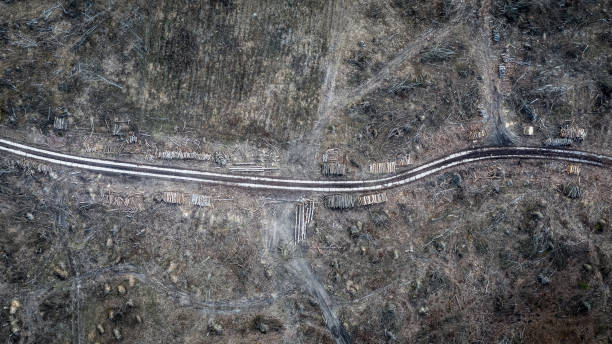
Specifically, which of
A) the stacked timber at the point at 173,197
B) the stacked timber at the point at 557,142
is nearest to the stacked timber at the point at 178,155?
→ the stacked timber at the point at 173,197

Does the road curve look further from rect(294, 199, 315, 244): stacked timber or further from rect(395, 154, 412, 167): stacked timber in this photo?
rect(294, 199, 315, 244): stacked timber

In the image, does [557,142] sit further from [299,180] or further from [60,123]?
[60,123]

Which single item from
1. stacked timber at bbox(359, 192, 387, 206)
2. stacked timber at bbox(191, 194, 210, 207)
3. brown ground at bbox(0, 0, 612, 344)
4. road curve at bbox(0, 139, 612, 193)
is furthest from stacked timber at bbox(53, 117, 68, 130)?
stacked timber at bbox(359, 192, 387, 206)

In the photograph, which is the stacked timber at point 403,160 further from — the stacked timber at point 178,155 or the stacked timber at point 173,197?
the stacked timber at point 173,197

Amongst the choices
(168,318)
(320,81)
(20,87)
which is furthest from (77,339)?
(320,81)

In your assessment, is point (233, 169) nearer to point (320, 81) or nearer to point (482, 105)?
point (320, 81)

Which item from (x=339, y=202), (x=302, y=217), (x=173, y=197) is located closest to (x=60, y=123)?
(x=173, y=197)

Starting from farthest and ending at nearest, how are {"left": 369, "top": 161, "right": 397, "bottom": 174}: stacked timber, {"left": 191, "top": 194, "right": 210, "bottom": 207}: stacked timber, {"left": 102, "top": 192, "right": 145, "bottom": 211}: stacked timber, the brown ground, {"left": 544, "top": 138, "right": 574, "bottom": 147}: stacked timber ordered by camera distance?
{"left": 544, "top": 138, "right": 574, "bottom": 147}: stacked timber, {"left": 369, "top": 161, "right": 397, "bottom": 174}: stacked timber, {"left": 191, "top": 194, "right": 210, "bottom": 207}: stacked timber, {"left": 102, "top": 192, "right": 145, "bottom": 211}: stacked timber, the brown ground

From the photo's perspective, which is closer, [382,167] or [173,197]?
[173,197]
